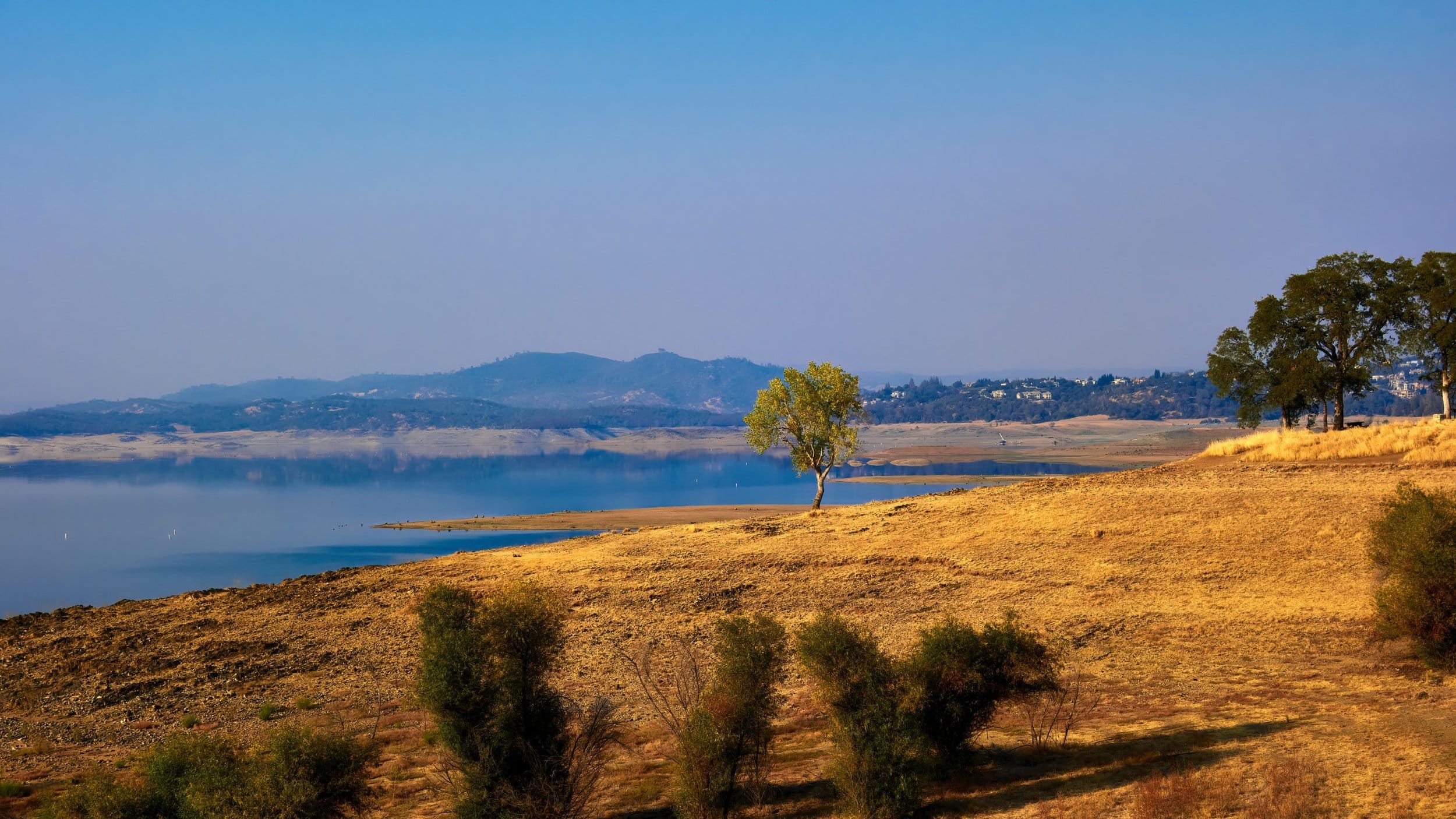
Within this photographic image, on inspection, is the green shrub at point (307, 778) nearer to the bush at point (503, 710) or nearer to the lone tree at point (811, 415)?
the bush at point (503, 710)

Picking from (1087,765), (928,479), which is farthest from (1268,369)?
(928,479)

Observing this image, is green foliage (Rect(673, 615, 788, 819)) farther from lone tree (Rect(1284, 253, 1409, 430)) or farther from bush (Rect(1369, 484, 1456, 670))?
lone tree (Rect(1284, 253, 1409, 430))

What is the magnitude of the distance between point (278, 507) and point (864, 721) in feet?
380

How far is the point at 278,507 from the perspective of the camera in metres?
116

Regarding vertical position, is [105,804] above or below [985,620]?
below

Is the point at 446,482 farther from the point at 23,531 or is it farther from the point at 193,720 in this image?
the point at 193,720

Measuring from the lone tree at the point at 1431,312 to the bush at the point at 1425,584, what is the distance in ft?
95.2

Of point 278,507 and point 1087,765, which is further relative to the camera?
point 278,507

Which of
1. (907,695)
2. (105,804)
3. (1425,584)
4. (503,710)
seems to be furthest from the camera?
(1425,584)

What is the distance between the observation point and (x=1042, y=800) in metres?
13.9

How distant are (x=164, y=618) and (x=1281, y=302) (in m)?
46.8

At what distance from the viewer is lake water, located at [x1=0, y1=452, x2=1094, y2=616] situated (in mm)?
65875

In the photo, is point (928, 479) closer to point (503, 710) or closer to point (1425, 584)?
point (1425, 584)

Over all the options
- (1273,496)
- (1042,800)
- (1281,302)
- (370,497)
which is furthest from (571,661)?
(370,497)
